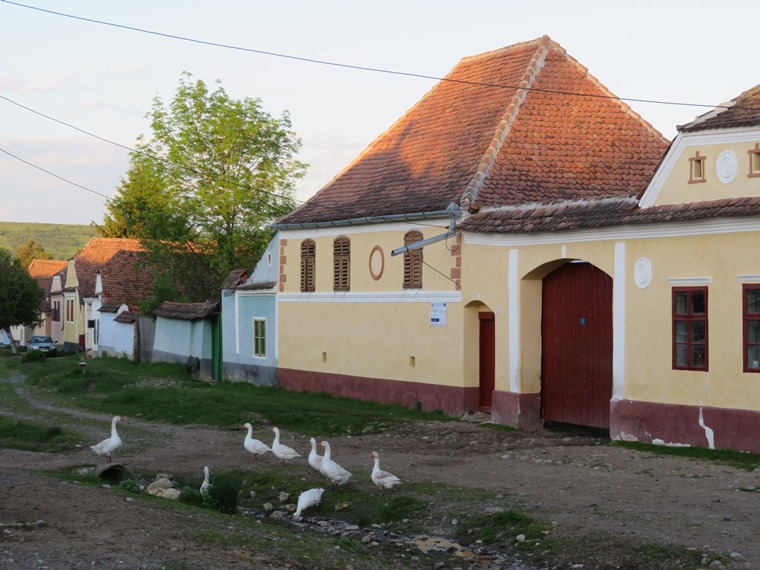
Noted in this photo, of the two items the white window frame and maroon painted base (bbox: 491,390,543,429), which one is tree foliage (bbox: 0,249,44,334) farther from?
maroon painted base (bbox: 491,390,543,429)

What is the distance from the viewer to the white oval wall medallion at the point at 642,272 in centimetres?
1836

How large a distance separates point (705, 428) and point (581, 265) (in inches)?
176

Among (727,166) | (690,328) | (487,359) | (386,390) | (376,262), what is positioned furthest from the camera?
(376,262)

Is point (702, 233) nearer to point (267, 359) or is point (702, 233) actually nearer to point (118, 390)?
point (267, 359)

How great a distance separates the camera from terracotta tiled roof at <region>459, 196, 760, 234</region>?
16.8 meters

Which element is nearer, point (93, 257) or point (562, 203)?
point (562, 203)

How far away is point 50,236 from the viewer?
183 metres

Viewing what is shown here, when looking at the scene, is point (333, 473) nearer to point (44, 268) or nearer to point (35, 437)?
point (35, 437)

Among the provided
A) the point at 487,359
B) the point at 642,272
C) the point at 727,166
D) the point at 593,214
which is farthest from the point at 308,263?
the point at 727,166

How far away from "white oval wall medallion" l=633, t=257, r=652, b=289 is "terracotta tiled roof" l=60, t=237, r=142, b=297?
4488 cm

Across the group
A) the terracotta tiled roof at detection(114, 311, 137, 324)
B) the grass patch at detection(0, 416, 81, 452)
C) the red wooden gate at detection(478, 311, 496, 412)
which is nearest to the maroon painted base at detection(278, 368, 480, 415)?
the red wooden gate at detection(478, 311, 496, 412)

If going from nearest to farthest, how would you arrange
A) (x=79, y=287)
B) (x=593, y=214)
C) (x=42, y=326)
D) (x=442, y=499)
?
(x=442, y=499)
(x=593, y=214)
(x=79, y=287)
(x=42, y=326)

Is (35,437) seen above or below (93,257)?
below

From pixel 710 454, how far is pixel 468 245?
7563 millimetres
